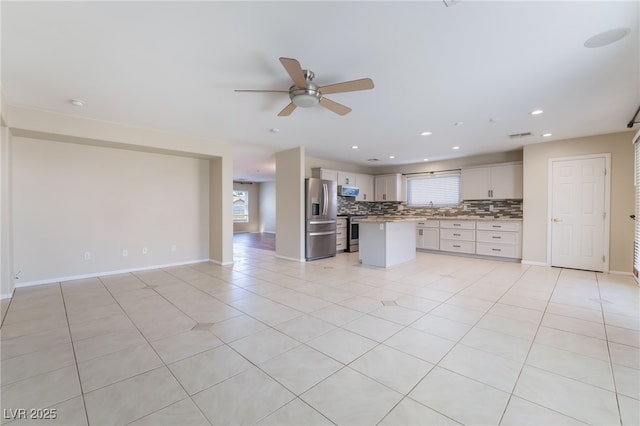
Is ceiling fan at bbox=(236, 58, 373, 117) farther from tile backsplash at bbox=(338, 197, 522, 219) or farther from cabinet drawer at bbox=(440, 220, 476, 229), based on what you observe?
tile backsplash at bbox=(338, 197, 522, 219)

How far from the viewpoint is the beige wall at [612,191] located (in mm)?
4676

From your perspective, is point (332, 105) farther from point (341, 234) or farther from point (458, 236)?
point (458, 236)

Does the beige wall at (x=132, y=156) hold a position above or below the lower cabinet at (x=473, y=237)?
above

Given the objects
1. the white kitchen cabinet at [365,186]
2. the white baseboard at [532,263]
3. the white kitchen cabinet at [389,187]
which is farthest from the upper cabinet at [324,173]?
the white baseboard at [532,263]

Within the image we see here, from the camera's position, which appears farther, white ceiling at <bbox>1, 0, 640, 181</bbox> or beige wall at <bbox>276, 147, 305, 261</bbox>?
beige wall at <bbox>276, 147, 305, 261</bbox>

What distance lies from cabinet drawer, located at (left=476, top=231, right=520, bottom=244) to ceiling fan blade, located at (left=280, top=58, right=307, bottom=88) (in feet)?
18.3

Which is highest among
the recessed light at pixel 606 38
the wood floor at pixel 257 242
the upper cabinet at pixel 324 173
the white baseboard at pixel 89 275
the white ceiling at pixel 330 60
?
the white ceiling at pixel 330 60

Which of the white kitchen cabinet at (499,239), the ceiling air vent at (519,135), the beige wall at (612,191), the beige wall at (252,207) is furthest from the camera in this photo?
the beige wall at (252,207)

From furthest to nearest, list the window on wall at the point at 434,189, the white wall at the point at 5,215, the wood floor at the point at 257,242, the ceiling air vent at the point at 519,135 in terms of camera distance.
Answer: the wood floor at the point at 257,242 < the window on wall at the point at 434,189 < the ceiling air vent at the point at 519,135 < the white wall at the point at 5,215

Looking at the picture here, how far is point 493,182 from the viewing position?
6.39m

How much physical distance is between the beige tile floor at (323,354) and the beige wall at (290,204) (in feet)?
6.64

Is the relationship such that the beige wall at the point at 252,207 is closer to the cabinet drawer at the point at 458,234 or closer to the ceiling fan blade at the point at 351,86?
the cabinet drawer at the point at 458,234

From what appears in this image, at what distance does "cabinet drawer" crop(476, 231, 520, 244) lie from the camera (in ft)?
19.2

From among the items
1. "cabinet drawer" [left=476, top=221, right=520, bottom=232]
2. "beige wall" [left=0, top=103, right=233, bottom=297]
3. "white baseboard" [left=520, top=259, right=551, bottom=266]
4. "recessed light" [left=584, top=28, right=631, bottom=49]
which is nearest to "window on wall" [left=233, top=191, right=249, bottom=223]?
"beige wall" [left=0, top=103, right=233, bottom=297]
